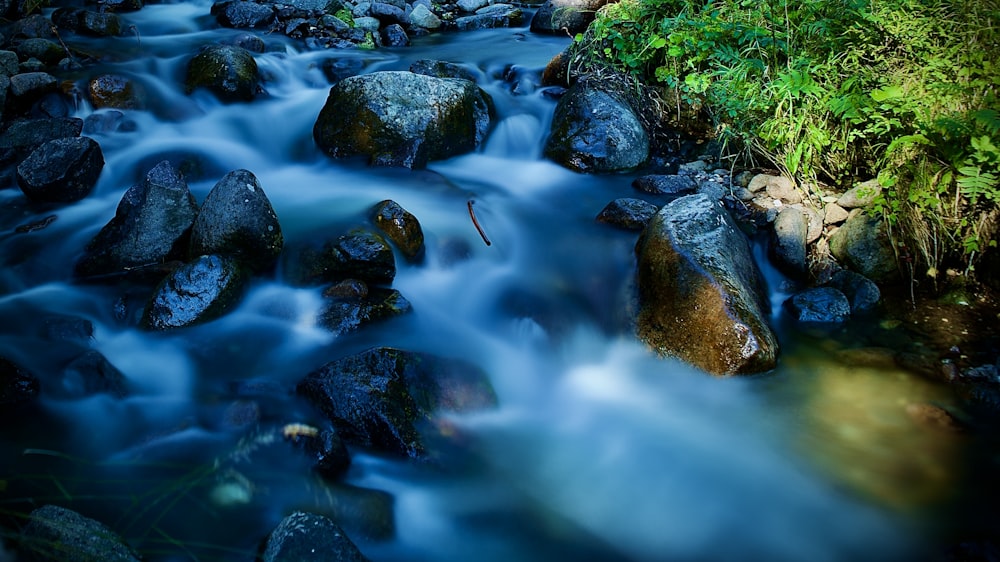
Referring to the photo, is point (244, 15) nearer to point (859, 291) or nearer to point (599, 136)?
point (599, 136)

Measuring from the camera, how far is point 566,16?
33.5ft

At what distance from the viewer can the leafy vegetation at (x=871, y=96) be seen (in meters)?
4.15

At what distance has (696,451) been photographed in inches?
146

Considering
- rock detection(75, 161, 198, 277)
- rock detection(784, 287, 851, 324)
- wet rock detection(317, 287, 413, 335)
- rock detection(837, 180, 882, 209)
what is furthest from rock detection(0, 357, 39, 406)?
rock detection(837, 180, 882, 209)

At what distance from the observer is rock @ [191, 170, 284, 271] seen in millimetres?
4434

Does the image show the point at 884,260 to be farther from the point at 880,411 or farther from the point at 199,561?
the point at 199,561

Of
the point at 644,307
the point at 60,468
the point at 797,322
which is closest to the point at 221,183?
the point at 60,468

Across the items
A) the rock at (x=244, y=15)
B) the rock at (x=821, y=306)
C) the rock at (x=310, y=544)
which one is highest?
the rock at (x=244, y=15)

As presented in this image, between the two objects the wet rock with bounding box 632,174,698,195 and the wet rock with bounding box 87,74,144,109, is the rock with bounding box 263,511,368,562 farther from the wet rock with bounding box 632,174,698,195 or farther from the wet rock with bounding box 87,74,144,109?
the wet rock with bounding box 87,74,144,109

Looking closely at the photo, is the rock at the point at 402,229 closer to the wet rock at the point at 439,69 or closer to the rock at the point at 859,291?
the rock at the point at 859,291

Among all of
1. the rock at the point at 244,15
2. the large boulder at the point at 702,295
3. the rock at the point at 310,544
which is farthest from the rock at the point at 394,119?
the rock at the point at 244,15

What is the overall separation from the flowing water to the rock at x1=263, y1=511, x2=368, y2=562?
0.38 m

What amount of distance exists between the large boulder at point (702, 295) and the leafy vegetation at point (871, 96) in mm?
1190

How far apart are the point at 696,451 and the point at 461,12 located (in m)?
10.5
